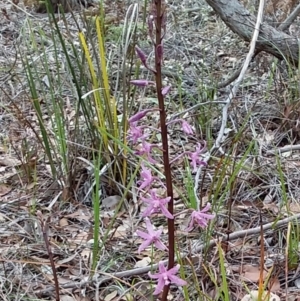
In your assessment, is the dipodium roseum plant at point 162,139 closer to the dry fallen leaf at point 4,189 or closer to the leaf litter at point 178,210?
the leaf litter at point 178,210

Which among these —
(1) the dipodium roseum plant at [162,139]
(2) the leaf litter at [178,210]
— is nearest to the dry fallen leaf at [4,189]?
A: (2) the leaf litter at [178,210]

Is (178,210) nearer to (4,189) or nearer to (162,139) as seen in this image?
(4,189)

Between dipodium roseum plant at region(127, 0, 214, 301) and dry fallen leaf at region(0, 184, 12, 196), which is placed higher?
dipodium roseum plant at region(127, 0, 214, 301)

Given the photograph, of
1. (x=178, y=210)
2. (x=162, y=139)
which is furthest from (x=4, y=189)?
(x=162, y=139)

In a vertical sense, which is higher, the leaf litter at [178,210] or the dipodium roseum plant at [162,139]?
the dipodium roseum plant at [162,139]

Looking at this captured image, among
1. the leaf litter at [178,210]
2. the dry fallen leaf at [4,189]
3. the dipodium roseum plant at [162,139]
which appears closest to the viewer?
the dipodium roseum plant at [162,139]

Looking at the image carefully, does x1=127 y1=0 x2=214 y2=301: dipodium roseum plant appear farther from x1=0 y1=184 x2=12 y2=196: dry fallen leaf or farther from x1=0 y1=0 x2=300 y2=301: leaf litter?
x1=0 y1=184 x2=12 y2=196: dry fallen leaf

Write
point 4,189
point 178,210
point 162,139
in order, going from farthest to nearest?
point 4,189, point 178,210, point 162,139

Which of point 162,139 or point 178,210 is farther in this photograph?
point 178,210

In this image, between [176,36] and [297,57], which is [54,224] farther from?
[176,36]

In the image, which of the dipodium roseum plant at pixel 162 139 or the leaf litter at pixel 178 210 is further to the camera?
the leaf litter at pixel 178 210

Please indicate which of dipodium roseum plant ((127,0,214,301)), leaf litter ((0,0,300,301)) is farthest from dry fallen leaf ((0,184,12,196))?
dipodium roseum plant ((127,0,214,301))

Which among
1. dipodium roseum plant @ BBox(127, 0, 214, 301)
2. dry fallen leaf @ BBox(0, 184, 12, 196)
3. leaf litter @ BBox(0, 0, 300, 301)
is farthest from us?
dry fallen leaf @ BBox(0, 184, 12, 196)

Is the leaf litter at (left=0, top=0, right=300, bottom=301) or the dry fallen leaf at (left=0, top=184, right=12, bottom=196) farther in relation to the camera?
the dry fallen leaf at (left=0, top=184, right=12, bottom=196)
